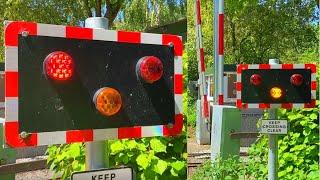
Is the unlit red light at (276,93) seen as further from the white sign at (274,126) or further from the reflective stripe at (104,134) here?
the reflective stripe at (104,134)

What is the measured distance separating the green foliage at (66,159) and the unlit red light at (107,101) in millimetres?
1108

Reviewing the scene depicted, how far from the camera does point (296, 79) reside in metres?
2.89

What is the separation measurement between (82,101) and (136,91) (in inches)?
6.6

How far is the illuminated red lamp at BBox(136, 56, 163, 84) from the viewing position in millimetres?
1329

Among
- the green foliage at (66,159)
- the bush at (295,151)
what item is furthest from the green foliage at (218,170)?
the green foliage at (66,159)

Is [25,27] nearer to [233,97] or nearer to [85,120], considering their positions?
[85,120]

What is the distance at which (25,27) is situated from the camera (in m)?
1.20

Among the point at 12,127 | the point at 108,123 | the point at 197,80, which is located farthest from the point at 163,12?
the point at 12,127

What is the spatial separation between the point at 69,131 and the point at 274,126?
201 centimetres

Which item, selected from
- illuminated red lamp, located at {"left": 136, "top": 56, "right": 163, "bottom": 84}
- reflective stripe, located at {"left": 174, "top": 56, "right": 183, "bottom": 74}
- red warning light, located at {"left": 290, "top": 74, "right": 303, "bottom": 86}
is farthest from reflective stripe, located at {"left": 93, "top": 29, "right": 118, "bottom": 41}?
red warning light, located at {"left": 290, "top": 74, "right": 303, "bottom": 86}

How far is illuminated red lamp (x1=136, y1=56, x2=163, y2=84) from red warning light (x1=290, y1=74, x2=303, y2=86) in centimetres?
172

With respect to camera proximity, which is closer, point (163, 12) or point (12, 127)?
point (12, 127)

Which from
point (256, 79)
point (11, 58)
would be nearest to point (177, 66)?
point (11, 58)

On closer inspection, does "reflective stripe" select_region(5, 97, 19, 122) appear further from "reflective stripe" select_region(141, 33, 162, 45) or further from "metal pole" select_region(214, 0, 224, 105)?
"metal pole" select_region(214, 0, 224, 105)
